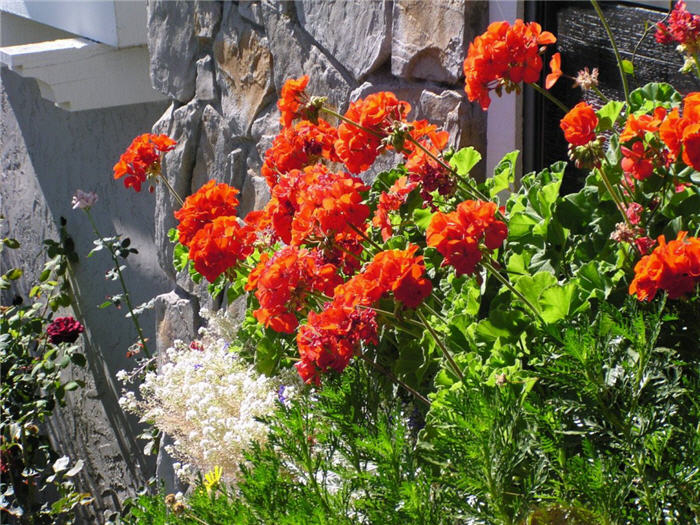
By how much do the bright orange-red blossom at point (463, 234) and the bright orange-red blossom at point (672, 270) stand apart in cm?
22

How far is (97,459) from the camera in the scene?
4.06 meters

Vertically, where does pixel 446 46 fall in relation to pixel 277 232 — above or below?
above

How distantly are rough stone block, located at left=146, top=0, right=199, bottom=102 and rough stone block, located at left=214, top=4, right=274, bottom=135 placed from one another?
16 cm

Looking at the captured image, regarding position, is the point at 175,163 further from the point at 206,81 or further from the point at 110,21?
the point at 110,21

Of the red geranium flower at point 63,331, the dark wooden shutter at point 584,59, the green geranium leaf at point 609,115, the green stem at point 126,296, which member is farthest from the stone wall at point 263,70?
the green geranium leaf at point 609,115

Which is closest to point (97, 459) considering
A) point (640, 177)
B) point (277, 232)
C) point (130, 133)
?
point (130, 133)

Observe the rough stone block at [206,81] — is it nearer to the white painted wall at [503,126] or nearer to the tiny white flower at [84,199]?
the tiny white flower at [84,199]

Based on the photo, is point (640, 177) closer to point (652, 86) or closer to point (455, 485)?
point (652, 86)

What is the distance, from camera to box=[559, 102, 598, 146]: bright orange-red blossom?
127 cm

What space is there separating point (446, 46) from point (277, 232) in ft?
2.29

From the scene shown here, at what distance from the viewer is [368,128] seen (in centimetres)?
150

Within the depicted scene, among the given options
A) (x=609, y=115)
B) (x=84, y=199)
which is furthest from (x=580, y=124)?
(x=84, y=199)

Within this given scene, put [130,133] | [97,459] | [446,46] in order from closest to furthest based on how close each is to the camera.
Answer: [446,46] → [130,133] → [97,459]

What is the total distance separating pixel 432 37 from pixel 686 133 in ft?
3.36
